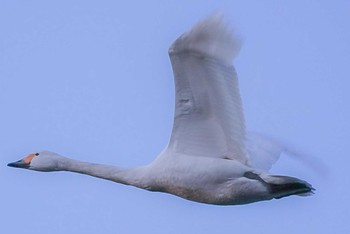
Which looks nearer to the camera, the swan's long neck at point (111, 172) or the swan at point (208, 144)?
the swan at point (208, 144)

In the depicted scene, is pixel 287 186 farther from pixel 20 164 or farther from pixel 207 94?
pixel 20 164

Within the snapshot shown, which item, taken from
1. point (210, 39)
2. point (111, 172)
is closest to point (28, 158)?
point (111, 172)

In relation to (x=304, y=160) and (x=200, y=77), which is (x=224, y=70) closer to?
(x=200, y=77)

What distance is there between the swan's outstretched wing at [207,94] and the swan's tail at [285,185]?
2.39 ft

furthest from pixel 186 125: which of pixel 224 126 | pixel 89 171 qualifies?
pixel 89 171

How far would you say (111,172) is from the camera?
19641mm

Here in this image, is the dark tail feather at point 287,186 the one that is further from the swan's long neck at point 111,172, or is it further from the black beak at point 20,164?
the black beak at point 20,164

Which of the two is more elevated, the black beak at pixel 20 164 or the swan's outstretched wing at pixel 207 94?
the swan's outstretched wing at pixel 207 94

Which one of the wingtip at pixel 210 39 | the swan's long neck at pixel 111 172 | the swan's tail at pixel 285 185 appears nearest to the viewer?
the wingtip at pixel 210 39

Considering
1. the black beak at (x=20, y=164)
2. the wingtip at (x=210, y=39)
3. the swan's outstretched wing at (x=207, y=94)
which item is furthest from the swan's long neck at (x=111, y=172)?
the wingtip at (x=210, y=39)

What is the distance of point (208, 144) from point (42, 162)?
3.00m

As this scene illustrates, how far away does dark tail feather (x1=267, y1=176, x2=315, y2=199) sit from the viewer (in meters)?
18.7

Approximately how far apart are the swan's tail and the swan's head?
363 centimetres

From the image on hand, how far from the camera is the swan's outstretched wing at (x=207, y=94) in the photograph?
18.1 m
